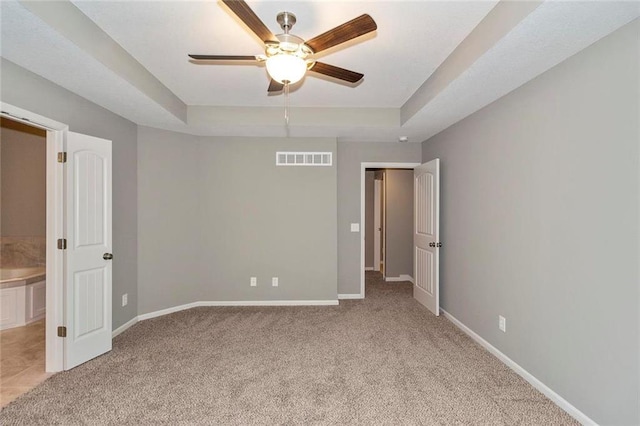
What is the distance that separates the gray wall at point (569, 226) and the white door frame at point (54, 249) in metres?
4.02

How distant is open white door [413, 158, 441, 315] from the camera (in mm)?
4090

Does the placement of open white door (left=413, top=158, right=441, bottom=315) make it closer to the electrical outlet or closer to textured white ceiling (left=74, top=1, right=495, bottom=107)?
the electrical outlet

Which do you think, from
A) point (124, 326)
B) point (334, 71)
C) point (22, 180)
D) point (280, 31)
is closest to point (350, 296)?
point (124, 326)

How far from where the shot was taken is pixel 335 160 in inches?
181

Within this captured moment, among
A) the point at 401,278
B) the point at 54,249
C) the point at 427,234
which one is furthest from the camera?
the point at 401,278

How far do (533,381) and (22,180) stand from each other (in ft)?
20.6

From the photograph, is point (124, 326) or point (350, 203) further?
point (350, 203)

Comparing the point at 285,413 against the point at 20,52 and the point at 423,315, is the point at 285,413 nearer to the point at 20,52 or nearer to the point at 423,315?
the point at 423,315

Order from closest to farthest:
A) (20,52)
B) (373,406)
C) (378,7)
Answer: (378,7), (20,52), (373,406)

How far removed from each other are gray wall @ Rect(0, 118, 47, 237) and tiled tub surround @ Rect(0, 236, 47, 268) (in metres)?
0.09

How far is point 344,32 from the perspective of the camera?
167 centimetres

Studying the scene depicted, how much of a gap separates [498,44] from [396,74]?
3.68 feet

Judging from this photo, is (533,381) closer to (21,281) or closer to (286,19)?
(286,19)

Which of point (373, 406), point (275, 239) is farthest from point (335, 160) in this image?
point (373, 406)
